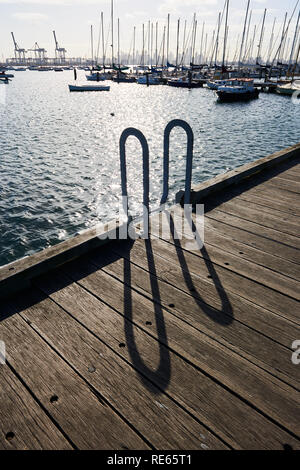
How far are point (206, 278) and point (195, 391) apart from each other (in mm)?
1316

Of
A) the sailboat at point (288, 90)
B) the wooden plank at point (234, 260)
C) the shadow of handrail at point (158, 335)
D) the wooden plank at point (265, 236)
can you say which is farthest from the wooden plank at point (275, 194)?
the sailboat at point (288, 90)

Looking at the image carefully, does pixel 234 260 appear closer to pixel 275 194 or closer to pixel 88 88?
pixel 275 194

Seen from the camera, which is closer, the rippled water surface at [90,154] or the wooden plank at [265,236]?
the wooden plank at [265,236]

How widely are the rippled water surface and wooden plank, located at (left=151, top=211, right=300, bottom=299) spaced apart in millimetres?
6032

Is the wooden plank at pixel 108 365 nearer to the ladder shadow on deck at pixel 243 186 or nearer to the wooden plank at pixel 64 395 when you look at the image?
the wooden plank at pixel 64 395

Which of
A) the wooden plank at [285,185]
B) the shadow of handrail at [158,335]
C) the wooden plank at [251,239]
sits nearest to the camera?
the shadow of handrail at [158,335]

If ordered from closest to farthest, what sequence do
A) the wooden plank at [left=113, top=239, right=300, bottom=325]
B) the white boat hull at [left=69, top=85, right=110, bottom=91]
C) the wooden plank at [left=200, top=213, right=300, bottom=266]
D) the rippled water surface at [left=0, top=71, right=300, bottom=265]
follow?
the wooden plank at [left=113, top=239, right=300, bottom=325], the wooden plank at [left=200, top=213, right=300, bottom=266], the rippled water surface at [left=0, top=71, right=300, bottom=265], the white boat hull at [left=69, top=85, right=110, bottom=91]

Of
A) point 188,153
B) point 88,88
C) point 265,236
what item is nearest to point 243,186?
point 265,236

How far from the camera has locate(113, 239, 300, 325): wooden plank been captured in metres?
2.86

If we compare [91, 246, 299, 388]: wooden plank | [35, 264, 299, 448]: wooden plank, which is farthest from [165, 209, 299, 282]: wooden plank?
[35, 264, 299, 448]: wooden plank

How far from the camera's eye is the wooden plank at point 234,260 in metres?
3.12

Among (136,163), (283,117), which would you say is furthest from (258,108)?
(136,163)

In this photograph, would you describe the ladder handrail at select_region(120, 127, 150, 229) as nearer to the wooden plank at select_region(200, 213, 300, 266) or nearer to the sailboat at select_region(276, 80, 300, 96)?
the wooden plank at select_region(200, 213, 300, 266)

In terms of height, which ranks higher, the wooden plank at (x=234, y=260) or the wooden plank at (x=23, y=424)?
the wooden plank at (x=234, y=260)
